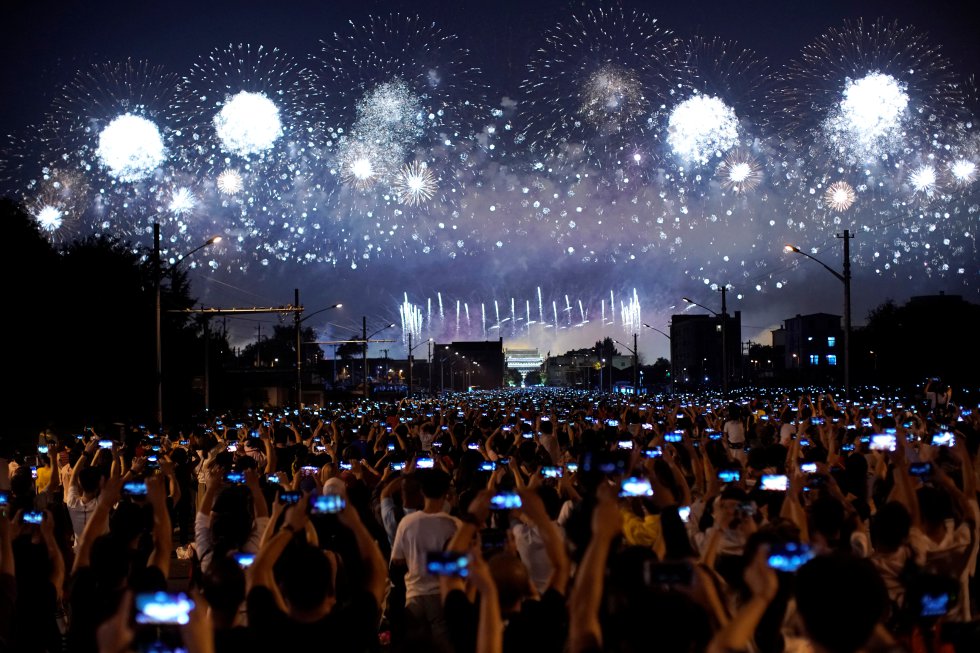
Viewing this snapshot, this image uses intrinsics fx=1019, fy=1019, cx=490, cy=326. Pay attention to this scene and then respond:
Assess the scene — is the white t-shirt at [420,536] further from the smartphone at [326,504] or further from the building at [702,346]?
the building at [702,346]

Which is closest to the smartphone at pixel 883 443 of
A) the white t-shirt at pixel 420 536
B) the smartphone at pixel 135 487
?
the white t-shirt at pixel 420 536

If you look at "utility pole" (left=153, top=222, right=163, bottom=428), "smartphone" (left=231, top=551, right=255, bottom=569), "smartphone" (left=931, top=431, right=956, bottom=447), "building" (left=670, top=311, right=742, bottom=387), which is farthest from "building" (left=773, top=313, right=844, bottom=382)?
"smartphone" (left=231, top=551, right=255, bottom=569)

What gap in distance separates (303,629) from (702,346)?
485ft

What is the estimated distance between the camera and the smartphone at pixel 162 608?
361 cm

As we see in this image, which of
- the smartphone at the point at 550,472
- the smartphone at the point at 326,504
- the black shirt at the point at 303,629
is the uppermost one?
the smartphone at the point at 326,504

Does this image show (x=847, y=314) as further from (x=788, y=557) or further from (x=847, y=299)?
(x=788, y=557)

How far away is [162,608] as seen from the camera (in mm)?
3609

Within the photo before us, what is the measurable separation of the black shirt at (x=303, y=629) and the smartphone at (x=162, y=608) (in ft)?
2.84

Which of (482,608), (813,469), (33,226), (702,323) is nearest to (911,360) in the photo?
(33,226)

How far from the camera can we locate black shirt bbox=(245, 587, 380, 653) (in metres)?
4.48

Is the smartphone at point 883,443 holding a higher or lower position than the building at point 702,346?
lower

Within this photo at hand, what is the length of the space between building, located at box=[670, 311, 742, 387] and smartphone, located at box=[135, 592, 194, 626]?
136897 mm

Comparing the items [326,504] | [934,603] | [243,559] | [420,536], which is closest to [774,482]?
[420,536]

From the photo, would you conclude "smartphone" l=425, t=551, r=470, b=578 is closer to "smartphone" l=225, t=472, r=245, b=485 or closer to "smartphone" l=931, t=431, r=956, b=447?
"smartphone" l=225, t=472, r=245, b=485
